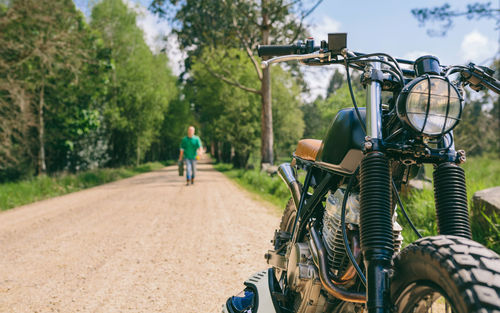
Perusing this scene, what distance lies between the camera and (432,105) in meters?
1.55

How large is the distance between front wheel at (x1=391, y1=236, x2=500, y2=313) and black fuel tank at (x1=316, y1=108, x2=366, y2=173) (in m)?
0.59

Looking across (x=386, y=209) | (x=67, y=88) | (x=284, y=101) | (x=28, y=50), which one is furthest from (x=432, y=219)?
(x=284, y=101)

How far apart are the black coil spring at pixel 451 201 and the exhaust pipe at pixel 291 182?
114cm

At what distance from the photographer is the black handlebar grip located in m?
2.37

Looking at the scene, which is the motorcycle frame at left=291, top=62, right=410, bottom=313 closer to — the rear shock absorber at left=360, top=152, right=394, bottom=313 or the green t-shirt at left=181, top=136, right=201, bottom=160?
the rear shock absorber at left=360, top=152, right=394, bottom=313

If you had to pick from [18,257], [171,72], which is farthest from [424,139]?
[171,72]

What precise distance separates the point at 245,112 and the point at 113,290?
25.8 m

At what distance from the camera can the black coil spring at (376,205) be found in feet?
5.19

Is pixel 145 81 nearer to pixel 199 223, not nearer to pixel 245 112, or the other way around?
pixel 245 112

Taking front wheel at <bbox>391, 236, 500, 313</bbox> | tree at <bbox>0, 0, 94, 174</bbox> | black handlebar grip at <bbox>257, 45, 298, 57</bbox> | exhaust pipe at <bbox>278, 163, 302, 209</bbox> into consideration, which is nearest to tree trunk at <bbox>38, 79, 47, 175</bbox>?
tree at <bbox>0, 0, 94, 174</bbox>

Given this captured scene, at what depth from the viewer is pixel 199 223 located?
7.25 m

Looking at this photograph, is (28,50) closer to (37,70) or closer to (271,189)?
(37,70)

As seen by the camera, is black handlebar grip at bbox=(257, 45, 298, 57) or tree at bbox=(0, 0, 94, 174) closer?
black handlebar grip at bbox=(257, 45, 298, 57)

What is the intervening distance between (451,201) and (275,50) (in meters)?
1.36
